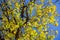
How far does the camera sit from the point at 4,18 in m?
4.80

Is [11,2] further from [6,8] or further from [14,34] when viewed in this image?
[14,34]

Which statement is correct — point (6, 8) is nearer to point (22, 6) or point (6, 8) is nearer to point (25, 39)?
point (22, 6)

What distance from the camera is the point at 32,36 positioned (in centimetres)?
473

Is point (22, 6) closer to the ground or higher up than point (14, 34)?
higher up

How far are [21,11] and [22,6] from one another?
0.11m

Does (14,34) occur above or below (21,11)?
below

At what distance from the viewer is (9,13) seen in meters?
4.78

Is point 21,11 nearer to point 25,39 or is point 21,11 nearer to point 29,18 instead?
point 29,18

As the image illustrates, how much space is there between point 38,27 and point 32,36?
0.77 ft

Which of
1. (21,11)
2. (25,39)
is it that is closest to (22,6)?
(21,11)

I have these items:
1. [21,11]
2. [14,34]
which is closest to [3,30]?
[14,34]

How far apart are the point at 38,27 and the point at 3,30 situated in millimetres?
773

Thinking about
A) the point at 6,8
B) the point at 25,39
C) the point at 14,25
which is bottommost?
the point at 25,39

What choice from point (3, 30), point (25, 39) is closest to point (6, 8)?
point (3, 30)
